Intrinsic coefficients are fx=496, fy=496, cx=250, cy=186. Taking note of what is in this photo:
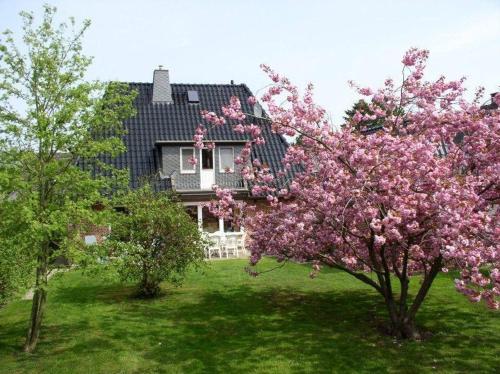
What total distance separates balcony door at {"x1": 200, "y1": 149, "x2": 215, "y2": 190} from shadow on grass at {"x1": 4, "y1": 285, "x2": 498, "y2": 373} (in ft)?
30.8

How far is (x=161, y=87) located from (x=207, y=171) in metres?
6.48

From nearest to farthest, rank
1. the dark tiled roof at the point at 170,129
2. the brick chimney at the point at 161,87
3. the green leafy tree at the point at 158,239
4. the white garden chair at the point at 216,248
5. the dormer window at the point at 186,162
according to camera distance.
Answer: the green leafy tree at the point at 158,239, the white garden chair at the point at 216,248, the dormer window at the point at 186,162, the dark tiled roof at the point at 170,129, the brick chimney at the point at 161,87

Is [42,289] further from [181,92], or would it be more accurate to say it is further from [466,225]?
Answer: [181,92]

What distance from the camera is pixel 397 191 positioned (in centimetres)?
841

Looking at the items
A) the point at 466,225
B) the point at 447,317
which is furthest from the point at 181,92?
the point at 466,225

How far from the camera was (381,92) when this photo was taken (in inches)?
422

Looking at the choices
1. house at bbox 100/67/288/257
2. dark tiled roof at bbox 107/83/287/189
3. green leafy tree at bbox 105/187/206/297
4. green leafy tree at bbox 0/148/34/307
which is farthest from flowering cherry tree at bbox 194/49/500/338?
dark tiled roof at bbox 107/83/287/189

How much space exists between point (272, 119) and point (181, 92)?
18181 mm

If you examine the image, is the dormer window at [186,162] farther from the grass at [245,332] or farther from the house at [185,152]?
the grass at [245,332]

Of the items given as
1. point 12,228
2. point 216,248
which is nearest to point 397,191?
point 12,228

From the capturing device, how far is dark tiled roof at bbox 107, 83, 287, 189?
23.5 metres

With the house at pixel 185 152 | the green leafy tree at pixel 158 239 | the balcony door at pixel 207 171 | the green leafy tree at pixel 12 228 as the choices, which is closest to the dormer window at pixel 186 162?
the house at pixel 185 152

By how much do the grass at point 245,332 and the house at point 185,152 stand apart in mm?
7221

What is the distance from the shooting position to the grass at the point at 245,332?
27.6ft
